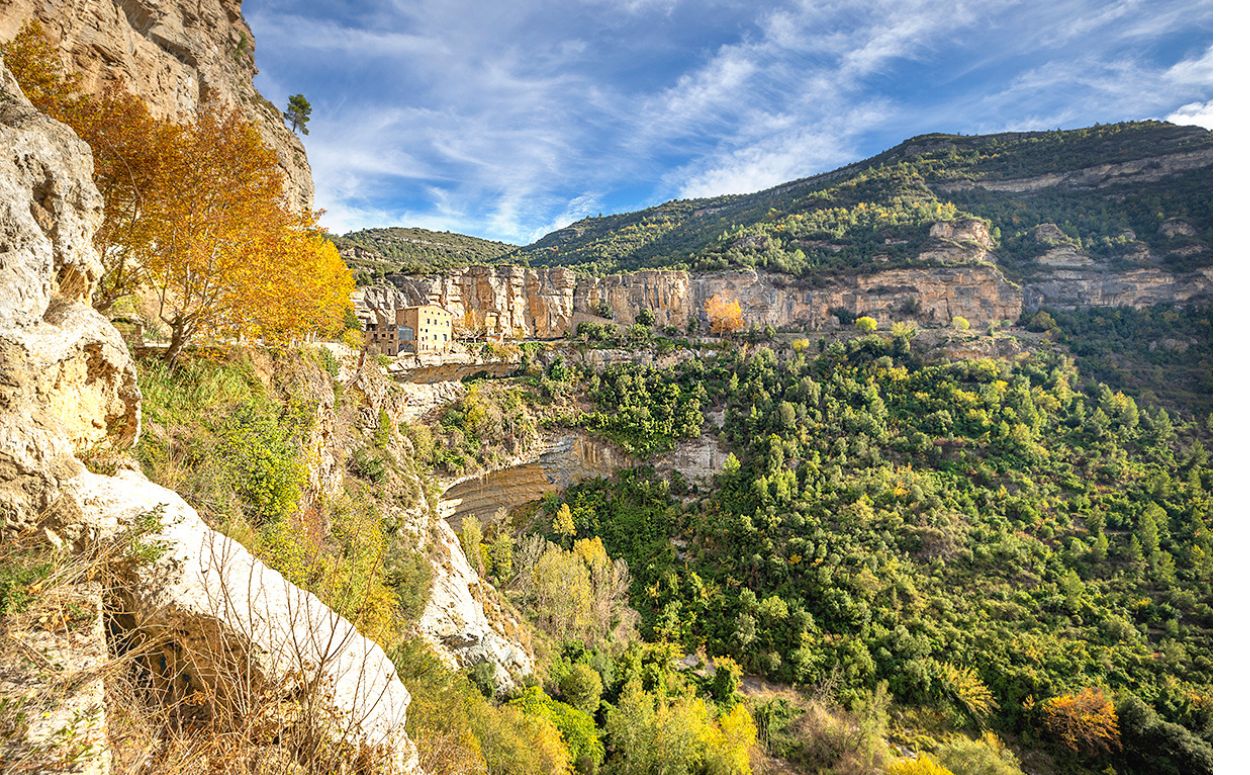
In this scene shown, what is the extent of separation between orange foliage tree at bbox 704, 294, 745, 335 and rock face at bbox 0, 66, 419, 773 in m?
45.5

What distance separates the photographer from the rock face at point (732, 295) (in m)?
41.7

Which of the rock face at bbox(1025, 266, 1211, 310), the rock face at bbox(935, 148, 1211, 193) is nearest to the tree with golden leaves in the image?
the rock face at bbox(1025, 266, 1211, 310)

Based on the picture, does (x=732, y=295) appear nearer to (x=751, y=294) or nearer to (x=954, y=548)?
(x=751, y=294)

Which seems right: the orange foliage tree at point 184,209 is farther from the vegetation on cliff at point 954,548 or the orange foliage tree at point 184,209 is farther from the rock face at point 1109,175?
the rock face at point 1109,175

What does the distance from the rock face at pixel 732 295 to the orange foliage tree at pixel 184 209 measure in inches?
1264

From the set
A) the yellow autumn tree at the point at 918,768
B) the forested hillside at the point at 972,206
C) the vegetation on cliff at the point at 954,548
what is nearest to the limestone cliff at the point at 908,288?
the forested hillside at the point at 972,206

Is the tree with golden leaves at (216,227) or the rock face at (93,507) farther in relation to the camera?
Result: the tree with golden leaves at (216,227)

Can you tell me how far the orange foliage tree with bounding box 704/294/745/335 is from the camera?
4778 centimetres

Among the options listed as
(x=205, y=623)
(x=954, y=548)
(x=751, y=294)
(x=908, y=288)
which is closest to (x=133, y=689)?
(x=205, y=623)

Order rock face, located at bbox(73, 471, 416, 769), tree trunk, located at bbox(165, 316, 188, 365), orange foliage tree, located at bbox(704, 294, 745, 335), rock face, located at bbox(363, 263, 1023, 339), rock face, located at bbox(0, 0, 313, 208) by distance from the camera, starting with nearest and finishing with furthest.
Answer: rock face, located at bbox(73, 471, 416, 769) → tree trunk, located at bbox(165, 316, 188, 365) → rock face, located at bbox(0, 0, 313, 208) → rock face, located at bbox(363, 263, 1023, 339) → orange foliage tree, located at bbox(704, 294, 745, 335)

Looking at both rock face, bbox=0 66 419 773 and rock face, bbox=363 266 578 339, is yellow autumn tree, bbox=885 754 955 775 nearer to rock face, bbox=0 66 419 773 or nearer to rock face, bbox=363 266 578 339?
rock face, bbox=0 66 419 773

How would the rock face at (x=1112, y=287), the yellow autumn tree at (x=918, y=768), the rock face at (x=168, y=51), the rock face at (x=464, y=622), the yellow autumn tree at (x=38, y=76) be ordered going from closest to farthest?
the yellow autumn tree at (x=38, y=76) < the rock face at (x=168, y=51) < the rock face at (x=464, y=622) < the yellow autumn tree at (x=918, y=768) < the rock face at (x=1112, y=287)

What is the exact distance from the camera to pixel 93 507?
423cm

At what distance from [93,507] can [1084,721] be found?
28337 mm
